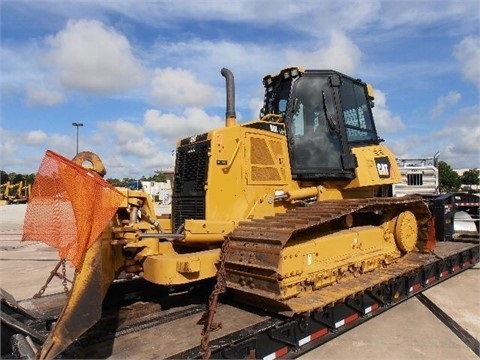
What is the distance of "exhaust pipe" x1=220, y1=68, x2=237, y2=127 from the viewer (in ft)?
19.9

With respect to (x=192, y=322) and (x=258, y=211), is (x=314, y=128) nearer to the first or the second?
(x=258, y=211)

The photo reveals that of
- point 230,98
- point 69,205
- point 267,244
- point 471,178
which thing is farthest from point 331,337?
point 471,178

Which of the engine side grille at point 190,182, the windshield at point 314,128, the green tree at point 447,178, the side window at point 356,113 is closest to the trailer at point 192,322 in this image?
the engine side grille at point 190,182

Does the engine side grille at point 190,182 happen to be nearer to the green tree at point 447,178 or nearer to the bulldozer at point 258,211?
the bulldozer at point 258,211

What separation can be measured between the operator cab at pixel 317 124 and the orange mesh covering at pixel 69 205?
9.65 feet

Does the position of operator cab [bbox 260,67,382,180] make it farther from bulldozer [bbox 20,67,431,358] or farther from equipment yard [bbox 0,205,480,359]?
equipment yard [bbox 0,205,480,359]

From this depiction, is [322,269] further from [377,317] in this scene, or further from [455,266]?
[455,266]

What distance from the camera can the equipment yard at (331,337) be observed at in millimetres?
3980

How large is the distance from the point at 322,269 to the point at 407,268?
2056 mm

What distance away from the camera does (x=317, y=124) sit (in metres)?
6.28

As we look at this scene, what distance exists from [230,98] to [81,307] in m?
3.68

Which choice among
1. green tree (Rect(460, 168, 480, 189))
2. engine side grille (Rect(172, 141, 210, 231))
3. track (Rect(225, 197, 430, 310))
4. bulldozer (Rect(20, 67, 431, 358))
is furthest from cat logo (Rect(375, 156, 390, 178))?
green tree (Rect(460, 168, 480, 189))

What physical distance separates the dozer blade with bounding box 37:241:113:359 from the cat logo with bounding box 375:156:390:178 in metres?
4.69

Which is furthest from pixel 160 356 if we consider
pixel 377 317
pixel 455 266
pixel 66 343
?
pixel 455 266
